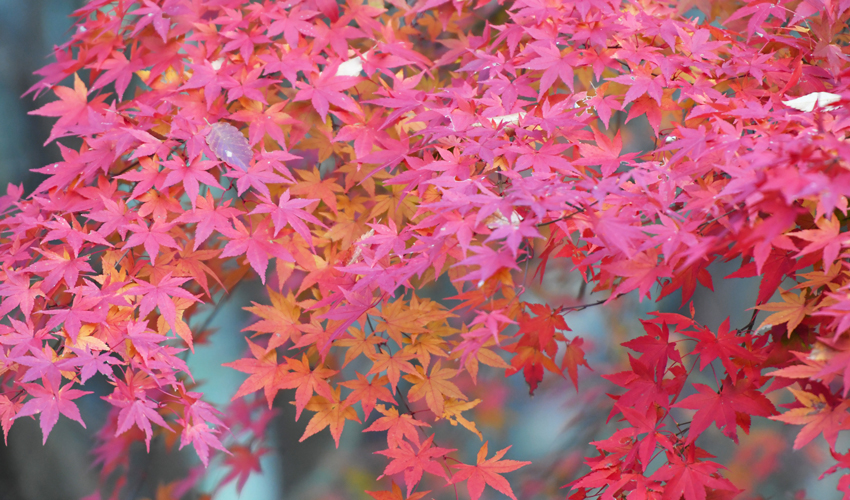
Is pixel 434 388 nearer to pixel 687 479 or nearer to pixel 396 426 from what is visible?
pixel 396 426

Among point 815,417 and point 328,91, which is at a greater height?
point 328,91

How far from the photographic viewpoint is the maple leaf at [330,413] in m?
1.56

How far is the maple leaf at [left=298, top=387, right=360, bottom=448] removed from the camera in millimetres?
1557

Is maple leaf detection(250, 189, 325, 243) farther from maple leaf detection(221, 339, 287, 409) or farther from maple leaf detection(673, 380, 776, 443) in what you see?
maple leaf detection(673, 380, 776, 443)

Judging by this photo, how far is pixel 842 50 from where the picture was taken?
1403 millimetres

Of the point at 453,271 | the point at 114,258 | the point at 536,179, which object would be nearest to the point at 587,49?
the point at 536,179

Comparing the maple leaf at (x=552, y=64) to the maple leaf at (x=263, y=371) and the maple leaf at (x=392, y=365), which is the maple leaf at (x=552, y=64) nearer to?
the maple leaf at (x=392, y=365)

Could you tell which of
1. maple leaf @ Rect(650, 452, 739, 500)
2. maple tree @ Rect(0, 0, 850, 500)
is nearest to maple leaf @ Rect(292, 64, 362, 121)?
maple tree @ Rect(0, 0, 850, 500)

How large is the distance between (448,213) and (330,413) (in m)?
0.82

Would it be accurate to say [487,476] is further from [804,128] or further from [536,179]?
[804,128]

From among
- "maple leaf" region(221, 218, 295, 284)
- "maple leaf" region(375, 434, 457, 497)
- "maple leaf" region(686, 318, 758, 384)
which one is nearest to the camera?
"maple leaf" region(686, 318, 758, 384)

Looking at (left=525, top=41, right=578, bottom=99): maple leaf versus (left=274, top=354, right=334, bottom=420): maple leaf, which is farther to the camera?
(left=274, top=354, right=334, bottom=420): maple leaf

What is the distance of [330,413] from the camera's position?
1.59 m

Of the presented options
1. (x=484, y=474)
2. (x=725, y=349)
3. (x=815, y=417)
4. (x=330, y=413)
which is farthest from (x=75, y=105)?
(x=815, y=417)
